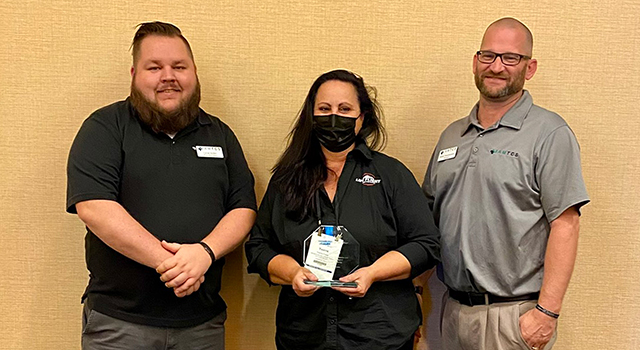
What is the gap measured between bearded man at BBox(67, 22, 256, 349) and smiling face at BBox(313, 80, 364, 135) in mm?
428

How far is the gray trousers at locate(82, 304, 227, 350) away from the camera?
195cm

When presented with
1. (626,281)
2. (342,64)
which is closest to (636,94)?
(626,281)

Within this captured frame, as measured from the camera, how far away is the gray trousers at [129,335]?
1949 millimetres

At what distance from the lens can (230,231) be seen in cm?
204

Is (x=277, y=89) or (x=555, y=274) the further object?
(x=277, y=89)

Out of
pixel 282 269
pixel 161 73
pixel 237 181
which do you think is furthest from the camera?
pixel 237 181

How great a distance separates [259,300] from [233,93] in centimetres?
88

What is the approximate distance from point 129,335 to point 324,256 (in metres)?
0.72

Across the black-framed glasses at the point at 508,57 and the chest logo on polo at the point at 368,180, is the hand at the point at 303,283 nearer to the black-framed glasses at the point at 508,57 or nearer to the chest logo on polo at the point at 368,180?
the chest logo on polo at the point at 368,180

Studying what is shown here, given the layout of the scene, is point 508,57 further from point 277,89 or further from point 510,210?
point 277,89

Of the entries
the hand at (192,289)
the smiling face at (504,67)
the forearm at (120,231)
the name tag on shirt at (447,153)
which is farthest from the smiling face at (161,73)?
the smiling face at (504,67)

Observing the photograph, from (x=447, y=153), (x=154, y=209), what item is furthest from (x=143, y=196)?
(x=447, y=153)

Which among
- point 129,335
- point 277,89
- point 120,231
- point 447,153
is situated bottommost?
point 129,335

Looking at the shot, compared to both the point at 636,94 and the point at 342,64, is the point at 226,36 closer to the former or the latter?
the point at 342,64
